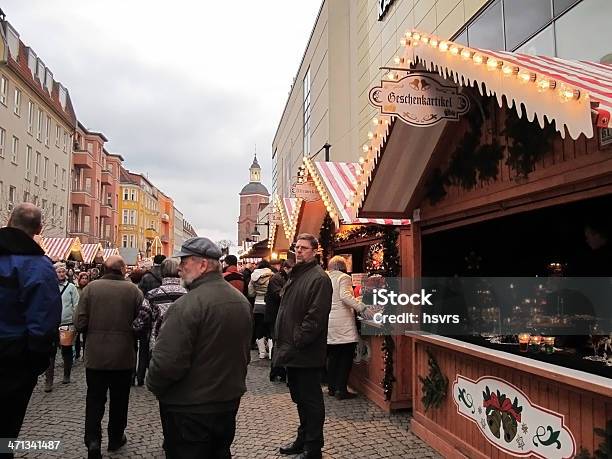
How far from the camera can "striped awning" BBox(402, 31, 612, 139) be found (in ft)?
8.22

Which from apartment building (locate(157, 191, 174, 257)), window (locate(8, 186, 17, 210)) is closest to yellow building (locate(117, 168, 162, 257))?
apartment building (locate(157, 191, 174, 257))

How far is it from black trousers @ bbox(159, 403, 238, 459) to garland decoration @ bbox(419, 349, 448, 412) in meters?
2.84

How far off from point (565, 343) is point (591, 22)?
5571 mm

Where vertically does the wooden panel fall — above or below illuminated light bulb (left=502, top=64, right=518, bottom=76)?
below

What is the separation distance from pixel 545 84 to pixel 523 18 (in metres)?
7.96

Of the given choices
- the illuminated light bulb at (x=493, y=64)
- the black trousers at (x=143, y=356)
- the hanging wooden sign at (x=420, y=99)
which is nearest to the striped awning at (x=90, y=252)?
the black trousers at (x=143, y=356)

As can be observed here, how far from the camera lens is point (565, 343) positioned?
4.69m

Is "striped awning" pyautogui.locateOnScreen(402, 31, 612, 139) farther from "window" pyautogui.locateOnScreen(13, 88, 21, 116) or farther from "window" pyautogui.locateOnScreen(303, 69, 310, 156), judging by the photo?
"window" pyautogui.locateOnScreen(13, 88, 21, 116)

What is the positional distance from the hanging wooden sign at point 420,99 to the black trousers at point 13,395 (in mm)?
3470

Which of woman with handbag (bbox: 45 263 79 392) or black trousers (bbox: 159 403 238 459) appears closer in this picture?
black trousers (bbox: 159 403 238 459)

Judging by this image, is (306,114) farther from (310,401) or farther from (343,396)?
(310,401)

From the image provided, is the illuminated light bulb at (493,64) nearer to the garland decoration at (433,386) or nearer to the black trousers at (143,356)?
the garland decoration at (433,386)

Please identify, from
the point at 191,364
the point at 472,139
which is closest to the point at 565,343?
the point at 472,139

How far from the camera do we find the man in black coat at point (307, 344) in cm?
439
